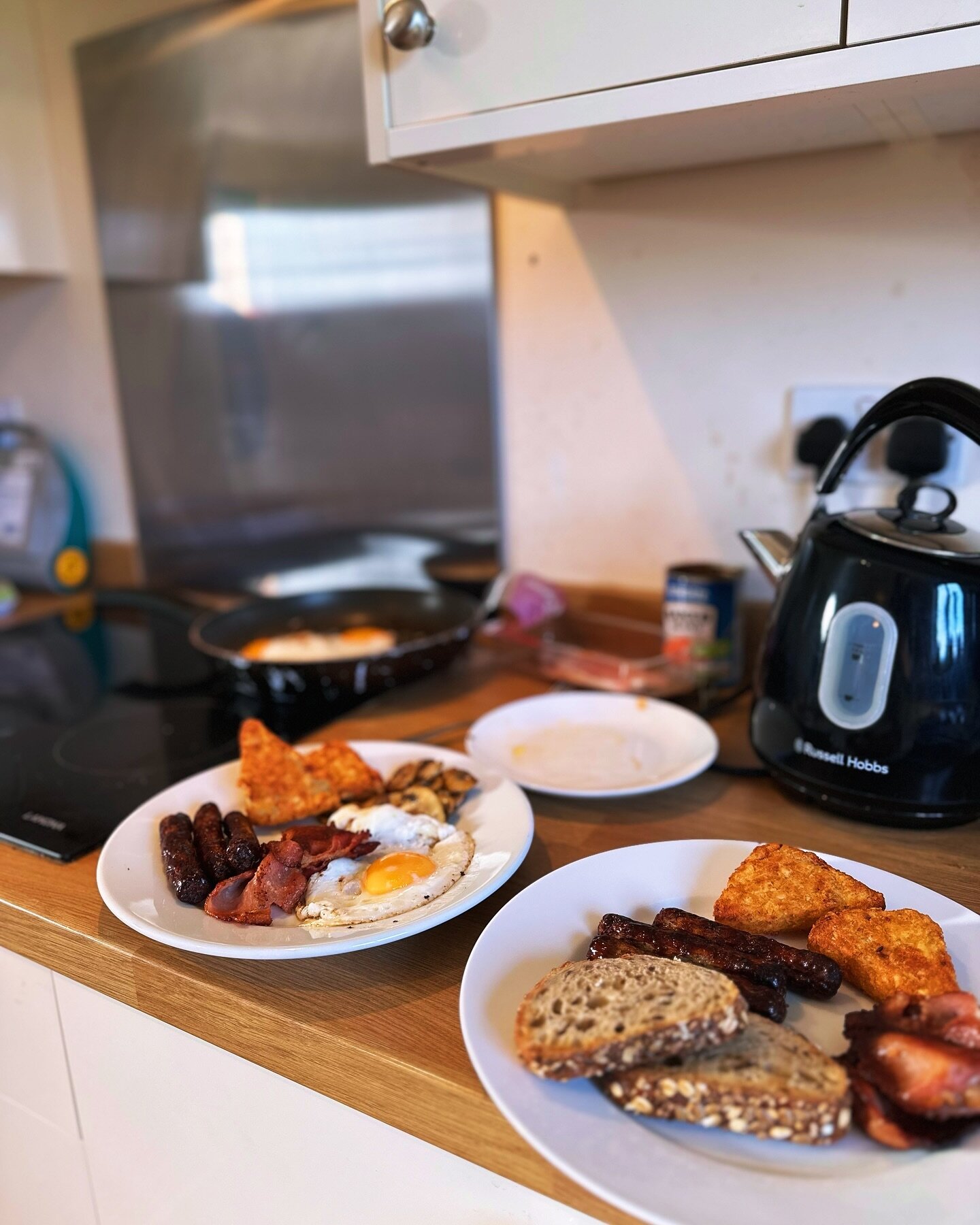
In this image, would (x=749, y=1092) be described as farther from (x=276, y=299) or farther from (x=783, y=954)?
(x=276, y=299)

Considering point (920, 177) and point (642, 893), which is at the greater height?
point (920, 177)

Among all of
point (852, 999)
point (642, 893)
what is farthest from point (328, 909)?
point (852, 999)

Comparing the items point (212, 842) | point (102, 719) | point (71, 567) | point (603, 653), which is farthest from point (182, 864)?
point (71, 567)

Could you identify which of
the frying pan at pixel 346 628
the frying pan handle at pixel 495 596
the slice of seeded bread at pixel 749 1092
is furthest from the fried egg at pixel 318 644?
the slice of seeded bread at pixel 749 1092

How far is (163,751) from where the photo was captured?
0.99m

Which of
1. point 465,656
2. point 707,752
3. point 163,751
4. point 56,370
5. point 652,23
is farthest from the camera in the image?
point 56,370

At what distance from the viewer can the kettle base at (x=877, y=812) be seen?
2.48ft

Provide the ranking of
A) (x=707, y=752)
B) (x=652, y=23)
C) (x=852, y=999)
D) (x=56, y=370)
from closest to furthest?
(x=852, y=999) < (x=652, y=23) < (x=707, y=752) < (x=56, y=370)

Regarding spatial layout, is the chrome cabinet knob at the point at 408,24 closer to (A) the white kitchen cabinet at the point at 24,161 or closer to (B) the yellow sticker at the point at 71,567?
(A) the white kitchen cabinet at the point at 24,161

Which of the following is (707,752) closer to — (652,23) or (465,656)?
(465,656)

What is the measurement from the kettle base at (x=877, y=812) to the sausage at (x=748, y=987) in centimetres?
26

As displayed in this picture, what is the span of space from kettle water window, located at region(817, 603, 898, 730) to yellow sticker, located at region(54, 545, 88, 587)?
4.60ft

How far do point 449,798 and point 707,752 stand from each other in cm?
26

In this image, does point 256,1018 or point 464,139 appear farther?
point 464,139
